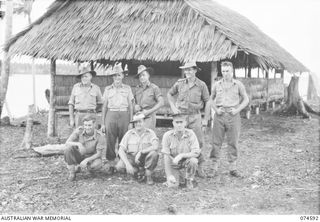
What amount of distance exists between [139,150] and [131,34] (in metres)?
4.77

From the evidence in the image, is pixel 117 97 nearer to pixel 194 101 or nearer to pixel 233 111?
pixel 194 101

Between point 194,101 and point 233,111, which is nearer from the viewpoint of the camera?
point 233,111

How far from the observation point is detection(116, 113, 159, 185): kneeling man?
5402mm

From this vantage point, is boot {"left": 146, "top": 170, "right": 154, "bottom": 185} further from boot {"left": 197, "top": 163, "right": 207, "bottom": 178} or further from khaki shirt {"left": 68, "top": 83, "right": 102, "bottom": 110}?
khaki shirt {"left": 68, "top": 83, "right": 102, "bottom": 110}

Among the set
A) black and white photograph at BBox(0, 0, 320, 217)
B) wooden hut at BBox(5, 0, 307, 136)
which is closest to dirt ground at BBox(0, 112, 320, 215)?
black and white photograph at BBox(0, 0, 320, 217)

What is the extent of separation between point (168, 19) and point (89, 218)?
6509 mm

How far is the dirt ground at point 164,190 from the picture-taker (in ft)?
15.1

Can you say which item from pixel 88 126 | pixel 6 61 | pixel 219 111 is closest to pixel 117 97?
pixel 88 126

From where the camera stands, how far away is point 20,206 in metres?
4.75

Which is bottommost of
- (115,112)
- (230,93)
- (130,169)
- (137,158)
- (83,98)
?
(130,169)

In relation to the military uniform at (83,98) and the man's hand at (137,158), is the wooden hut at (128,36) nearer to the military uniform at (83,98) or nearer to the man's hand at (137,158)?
the military uniform at (83,98)

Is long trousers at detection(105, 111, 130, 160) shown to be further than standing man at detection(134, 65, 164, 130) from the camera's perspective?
No

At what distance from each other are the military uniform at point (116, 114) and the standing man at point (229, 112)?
4.14 feet

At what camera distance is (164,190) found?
5.20m
